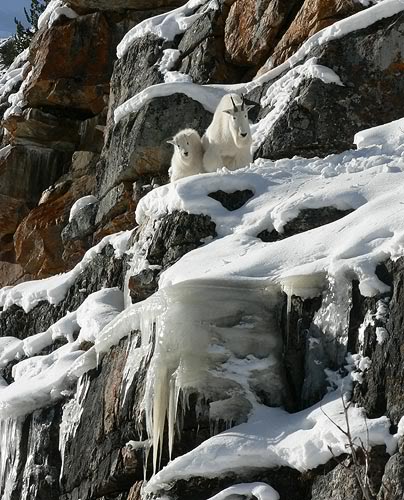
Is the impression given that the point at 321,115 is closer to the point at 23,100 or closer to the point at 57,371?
the point at 57,371

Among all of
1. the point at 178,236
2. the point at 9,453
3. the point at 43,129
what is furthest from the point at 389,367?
the point at 43,129

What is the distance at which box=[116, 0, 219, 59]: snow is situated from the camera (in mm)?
16094

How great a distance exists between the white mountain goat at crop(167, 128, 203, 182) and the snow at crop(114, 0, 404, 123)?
186 cm

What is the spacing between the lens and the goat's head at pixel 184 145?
11.6 metres

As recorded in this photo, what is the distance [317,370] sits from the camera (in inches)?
307

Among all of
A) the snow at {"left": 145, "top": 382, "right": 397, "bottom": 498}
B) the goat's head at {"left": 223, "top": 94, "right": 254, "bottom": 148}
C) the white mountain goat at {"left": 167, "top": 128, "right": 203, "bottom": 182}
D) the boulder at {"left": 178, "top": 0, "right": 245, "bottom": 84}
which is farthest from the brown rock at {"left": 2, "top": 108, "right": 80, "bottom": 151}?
the snow at {"left": 145, "top": 382, "right": 397, "bottom": 498}

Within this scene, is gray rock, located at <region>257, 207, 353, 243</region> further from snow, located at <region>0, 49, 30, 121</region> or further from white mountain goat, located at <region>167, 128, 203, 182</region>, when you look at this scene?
snow, located at <region>0, 49, 30, 121</region>

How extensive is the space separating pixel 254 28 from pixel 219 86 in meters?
1.00

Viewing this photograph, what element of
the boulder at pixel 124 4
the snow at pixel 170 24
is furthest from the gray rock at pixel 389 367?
the boulder at pixel 124 4

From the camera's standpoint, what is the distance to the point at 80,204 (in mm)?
16109

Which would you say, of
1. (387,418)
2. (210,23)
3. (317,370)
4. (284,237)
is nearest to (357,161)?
(284,237)

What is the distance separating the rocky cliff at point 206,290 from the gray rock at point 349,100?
0.8 inches

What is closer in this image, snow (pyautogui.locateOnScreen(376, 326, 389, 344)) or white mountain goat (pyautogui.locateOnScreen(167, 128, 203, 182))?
snow (pyautogui.locateOnScreen(376, 326, 389, 344))

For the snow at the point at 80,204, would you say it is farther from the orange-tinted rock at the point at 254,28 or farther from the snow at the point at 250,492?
the snow at the point at 250,492
